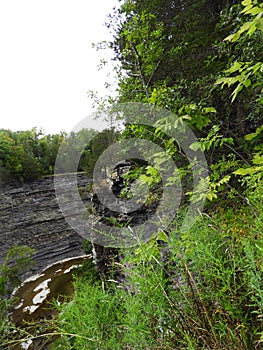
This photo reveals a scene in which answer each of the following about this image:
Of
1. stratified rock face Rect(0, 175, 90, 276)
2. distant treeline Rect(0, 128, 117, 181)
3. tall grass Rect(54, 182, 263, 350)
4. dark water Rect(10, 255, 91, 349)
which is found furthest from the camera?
distant treeline Rect(0, 128, 117, 181)

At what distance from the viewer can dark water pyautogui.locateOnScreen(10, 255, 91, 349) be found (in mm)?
6384

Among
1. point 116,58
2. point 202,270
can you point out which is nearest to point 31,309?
point 116,58

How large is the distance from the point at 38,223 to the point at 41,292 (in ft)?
20.2

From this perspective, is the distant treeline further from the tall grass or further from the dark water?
the tall grass

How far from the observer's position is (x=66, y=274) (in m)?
9.23

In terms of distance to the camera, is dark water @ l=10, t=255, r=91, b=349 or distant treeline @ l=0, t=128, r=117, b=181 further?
distant treeline @ l=0, t=128, r=117, b=181

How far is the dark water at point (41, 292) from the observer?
20.9 feet

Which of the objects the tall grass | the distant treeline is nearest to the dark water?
the distant treeline

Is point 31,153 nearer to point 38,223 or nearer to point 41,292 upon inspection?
point 38,223

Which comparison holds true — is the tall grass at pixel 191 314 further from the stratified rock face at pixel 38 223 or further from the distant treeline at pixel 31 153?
the stratified rock face at pixel 38 223

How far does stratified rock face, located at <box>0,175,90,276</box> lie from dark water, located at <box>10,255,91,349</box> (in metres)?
1.21

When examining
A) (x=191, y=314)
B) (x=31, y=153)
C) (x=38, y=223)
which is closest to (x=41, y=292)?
(x=38, y=223)

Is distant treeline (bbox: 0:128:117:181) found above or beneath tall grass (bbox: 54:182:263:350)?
above

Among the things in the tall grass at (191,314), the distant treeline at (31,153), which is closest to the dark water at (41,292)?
the distant treeline at (31,153)
